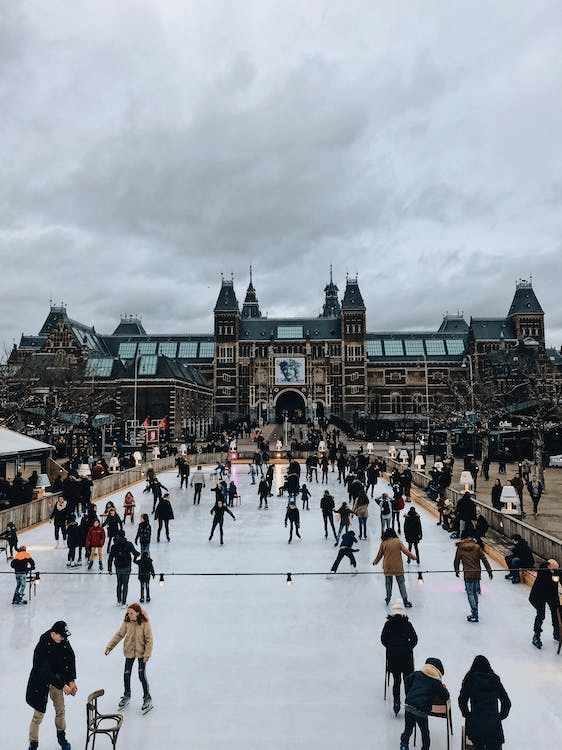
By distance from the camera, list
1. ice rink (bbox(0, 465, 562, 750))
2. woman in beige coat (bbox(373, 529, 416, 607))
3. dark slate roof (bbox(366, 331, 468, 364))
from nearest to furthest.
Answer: ice rink (bbox(0, 465, 562, 750)), woman in beige coat (bbox(373, 529, 416, 607)), dark slate roof (bbox(366, 331, 468, 364))

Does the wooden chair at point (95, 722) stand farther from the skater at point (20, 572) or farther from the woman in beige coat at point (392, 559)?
the woman in beige coat at point (392, 559)

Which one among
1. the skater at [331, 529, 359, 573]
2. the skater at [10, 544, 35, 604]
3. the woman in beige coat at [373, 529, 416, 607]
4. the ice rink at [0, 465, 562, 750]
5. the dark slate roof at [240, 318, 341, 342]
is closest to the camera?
the ice rink at [0, 465, 562, 750]

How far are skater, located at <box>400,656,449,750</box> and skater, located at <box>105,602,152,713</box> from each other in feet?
10.1

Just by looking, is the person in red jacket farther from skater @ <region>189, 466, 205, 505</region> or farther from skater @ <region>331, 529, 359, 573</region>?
skater @ <region>189, 466, 205, 505</region>

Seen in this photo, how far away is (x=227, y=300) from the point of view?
9500 centimetres

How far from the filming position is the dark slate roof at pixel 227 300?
94438 mm

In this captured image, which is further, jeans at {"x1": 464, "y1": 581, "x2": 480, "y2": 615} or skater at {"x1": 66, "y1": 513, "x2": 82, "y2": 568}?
skater at {"x1": 66, "y1": 513, "x2": 82, "y2": 568}

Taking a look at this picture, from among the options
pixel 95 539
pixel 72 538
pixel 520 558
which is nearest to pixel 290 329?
pixel 72 538

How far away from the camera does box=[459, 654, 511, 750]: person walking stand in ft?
16.9

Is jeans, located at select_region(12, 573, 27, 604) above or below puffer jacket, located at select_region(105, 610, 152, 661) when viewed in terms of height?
below

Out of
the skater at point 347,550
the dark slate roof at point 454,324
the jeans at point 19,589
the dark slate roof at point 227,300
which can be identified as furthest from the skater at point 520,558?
the dark slate roof at point 454,324

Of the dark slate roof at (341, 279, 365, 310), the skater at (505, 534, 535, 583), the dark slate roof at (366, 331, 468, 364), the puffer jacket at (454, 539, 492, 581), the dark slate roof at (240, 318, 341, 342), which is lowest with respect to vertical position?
the skater at (505, 534, 535, 583)

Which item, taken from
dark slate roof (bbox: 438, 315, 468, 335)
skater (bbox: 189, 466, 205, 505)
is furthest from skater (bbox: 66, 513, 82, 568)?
dark slate roof (bbox: 438, 315, 468, 335)

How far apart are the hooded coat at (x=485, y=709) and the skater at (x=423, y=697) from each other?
0.27 metres
